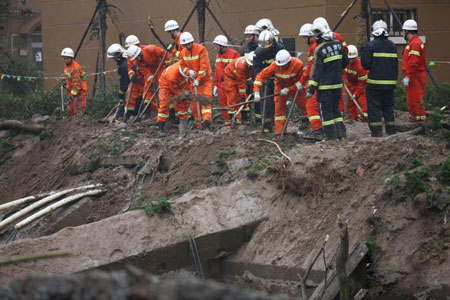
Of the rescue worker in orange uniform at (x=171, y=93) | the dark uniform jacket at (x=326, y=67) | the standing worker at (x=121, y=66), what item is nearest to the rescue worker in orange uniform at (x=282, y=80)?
the dark uniform jacket at (x=326, y=67)

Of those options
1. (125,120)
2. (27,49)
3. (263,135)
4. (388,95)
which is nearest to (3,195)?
(125,120)

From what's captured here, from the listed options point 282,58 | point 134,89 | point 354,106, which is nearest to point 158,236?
point 282,58

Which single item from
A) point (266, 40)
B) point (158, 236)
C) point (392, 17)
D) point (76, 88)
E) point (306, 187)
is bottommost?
point (158, 236)

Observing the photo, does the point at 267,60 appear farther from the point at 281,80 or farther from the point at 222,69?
the point at 222,69

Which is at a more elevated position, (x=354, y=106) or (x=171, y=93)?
(x=171, y=93)

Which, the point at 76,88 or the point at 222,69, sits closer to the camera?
the point at 222,69

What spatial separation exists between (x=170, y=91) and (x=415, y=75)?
4.53 m

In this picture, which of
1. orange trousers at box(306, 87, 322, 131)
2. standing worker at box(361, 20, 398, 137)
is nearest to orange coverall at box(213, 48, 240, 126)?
orange trousers at box(306, 87, 322, 131)

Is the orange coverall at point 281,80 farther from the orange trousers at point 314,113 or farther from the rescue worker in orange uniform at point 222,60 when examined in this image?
the rescue worker in orange uniform at point 222,60

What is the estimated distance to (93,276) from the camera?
2822 mm

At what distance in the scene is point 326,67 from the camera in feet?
34.4

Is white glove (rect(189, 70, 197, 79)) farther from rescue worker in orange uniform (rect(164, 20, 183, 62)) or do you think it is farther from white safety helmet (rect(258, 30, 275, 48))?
rescue worker in orange uniform (rect(164, 20, 183, 62))

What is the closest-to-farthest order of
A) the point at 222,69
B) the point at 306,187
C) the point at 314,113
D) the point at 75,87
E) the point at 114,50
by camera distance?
the point at 306,187, the point at 314,113, the point at 222,69, the point at 114,50, the point at 75,87

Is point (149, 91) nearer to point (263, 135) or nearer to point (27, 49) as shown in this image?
point (263, 135)
